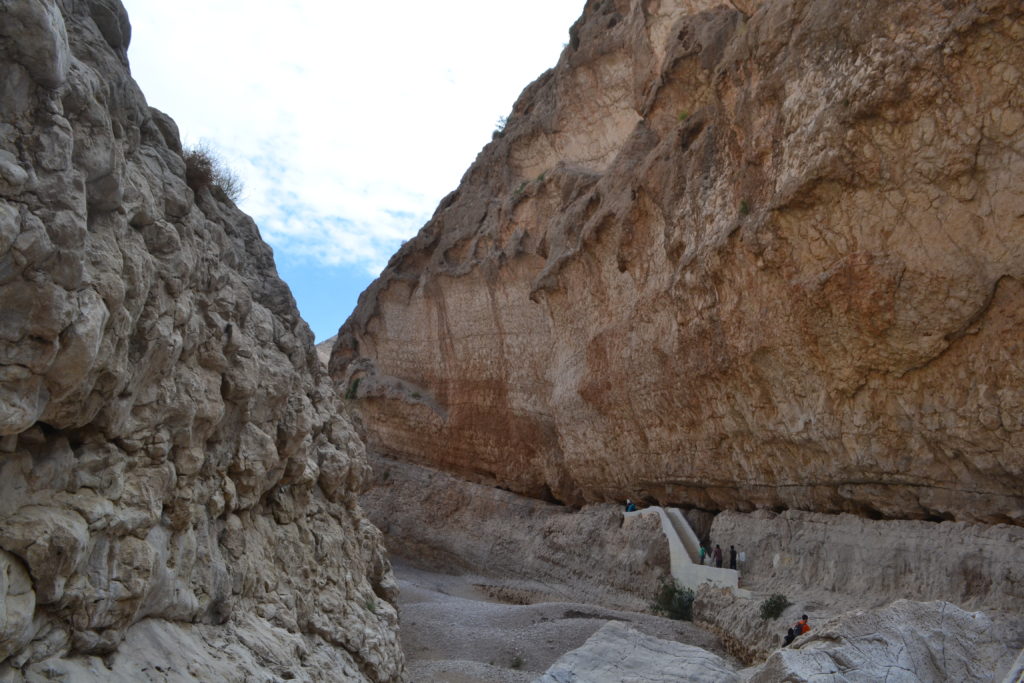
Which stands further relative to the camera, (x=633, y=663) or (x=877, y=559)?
(x=877, y=559)

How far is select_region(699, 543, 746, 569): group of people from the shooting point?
615 inches

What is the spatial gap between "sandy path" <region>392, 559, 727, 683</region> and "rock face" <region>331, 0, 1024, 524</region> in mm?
3341

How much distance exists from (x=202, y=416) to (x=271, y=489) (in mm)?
2397

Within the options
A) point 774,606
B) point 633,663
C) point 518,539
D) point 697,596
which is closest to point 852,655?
point 633,663

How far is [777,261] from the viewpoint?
12.9m

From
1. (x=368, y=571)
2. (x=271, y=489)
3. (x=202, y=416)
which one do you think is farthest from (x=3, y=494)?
(x=368, y=571)

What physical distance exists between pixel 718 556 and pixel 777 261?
669 centimetres

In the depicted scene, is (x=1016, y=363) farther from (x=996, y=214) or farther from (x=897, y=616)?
(x=897, y=616)

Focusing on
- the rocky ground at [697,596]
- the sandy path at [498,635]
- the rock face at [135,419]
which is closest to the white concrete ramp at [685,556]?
the rocky ground at [697,596]

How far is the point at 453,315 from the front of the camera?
2755 centimetres

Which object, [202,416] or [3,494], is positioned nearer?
[3,494]

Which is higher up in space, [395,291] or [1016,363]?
[395,291]

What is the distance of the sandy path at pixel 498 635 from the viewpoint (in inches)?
510

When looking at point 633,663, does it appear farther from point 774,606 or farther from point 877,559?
point 774,606
